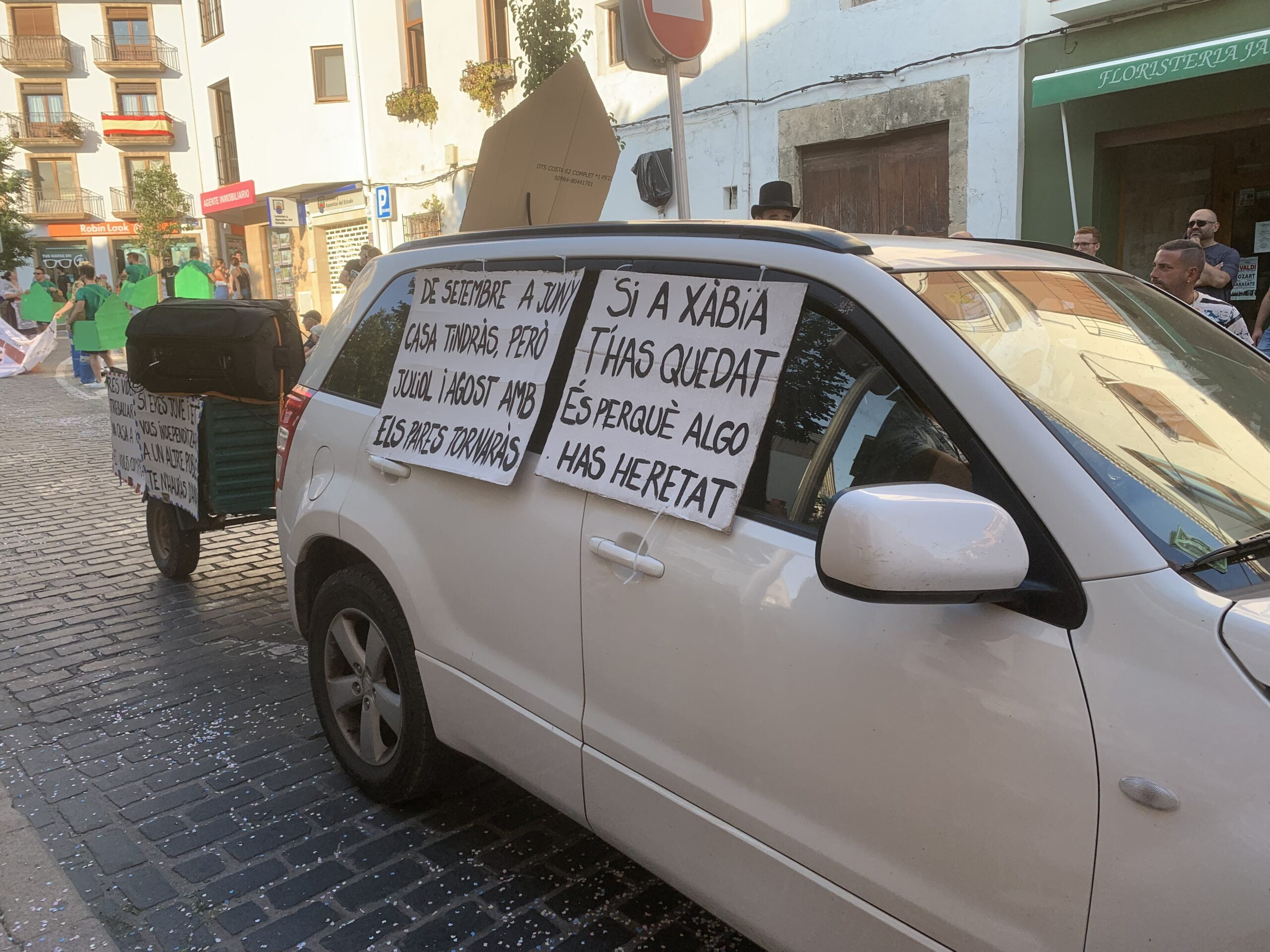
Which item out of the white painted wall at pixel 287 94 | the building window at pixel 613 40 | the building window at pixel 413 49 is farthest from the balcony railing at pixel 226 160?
the building window at pixel 613 40

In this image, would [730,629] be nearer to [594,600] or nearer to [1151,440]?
[594,600]

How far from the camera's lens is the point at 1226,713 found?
4.59ft

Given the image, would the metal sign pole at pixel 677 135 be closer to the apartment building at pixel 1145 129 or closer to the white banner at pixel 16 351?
the apartment building at pixel 1145 129

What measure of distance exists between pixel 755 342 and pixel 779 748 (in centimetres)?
80

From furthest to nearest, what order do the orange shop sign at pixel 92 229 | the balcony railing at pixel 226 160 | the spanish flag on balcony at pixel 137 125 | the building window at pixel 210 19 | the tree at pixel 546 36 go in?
the orange shop sign at pixel 92 229 < the spanish flag on balcony at pixel 137 125 < the balcony railing at pixel 226 160 < the building window at pixel 210 19 < the tree at pixel 546 36

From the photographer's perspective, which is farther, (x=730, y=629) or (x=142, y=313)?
(x=142, y=313)

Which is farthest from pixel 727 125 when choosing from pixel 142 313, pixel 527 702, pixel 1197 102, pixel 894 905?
pixel 894 905

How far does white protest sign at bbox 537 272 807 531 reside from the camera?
2057 mm

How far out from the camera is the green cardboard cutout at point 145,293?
14391mm

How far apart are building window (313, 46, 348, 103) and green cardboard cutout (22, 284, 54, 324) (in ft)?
21.8

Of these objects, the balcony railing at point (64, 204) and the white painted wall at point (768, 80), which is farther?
the balcony railing at point (64, 204)

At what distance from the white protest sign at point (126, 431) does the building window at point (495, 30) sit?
36.8 feet

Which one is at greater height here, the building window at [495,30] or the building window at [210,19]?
the building window at [210,19]

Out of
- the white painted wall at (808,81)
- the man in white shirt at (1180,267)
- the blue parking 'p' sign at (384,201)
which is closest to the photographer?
the man in white shirt at (1180,267)
